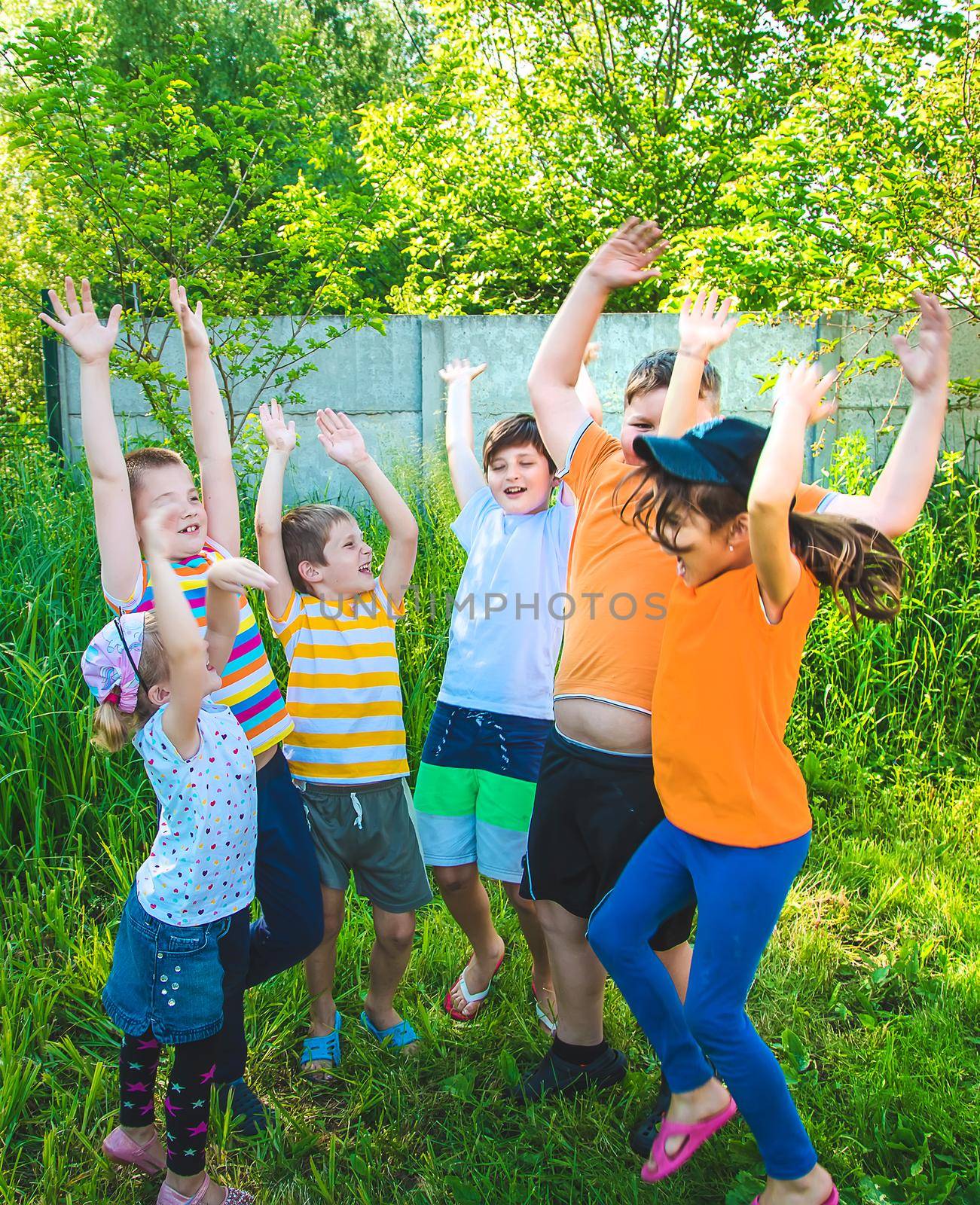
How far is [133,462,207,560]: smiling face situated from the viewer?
240 centimetres

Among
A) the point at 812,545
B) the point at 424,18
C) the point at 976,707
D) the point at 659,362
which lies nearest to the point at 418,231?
the point at 424,18

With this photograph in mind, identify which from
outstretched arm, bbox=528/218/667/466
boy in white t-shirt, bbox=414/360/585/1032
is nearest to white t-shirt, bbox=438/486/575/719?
boy in white t-shirt, bbox=414/360/585/1032

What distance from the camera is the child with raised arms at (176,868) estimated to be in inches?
77.1

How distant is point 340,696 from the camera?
8.31ft

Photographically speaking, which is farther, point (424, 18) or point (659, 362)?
point (424, 18)

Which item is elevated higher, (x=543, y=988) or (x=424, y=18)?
(x=424, y=18)

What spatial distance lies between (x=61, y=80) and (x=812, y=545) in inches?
146

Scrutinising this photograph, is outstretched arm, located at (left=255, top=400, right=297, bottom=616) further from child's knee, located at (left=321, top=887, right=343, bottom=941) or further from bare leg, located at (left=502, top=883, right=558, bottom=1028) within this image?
bare leg, located at (left=502, top=883, right=558, bottom=1028)

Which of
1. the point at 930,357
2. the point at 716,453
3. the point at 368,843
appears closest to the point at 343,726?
the point at 368,843

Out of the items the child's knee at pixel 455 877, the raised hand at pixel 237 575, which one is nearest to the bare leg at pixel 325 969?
the child's knee at pixel 455 877

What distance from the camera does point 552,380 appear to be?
7.49ft

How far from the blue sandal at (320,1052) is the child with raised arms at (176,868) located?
Result: 42cm

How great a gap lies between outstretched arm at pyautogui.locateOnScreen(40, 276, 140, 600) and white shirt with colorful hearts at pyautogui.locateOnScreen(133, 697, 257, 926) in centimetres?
44

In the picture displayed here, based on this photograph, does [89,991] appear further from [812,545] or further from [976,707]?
[976,707]
